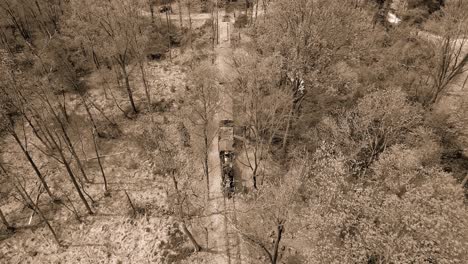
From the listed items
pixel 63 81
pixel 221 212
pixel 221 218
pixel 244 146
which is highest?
pixel 63 81

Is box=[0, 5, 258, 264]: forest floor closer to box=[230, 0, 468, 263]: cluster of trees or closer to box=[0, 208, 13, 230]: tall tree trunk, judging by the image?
box=[0, 208, 13, 230]: tall tree trunk

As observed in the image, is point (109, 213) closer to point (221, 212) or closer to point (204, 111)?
point (221, 212)

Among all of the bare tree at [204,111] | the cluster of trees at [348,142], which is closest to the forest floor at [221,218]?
the bare tree at [204,111]

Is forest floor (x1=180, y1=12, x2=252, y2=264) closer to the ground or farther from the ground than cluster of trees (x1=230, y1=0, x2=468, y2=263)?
closer to the ground

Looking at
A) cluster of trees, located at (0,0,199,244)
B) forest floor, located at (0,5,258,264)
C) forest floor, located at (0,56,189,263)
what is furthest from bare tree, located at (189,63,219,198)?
cluster of trees, located at (0,0,199,244)

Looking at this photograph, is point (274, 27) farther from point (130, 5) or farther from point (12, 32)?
point (12, 32)

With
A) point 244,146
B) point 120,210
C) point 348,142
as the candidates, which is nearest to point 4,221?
point 120,210
